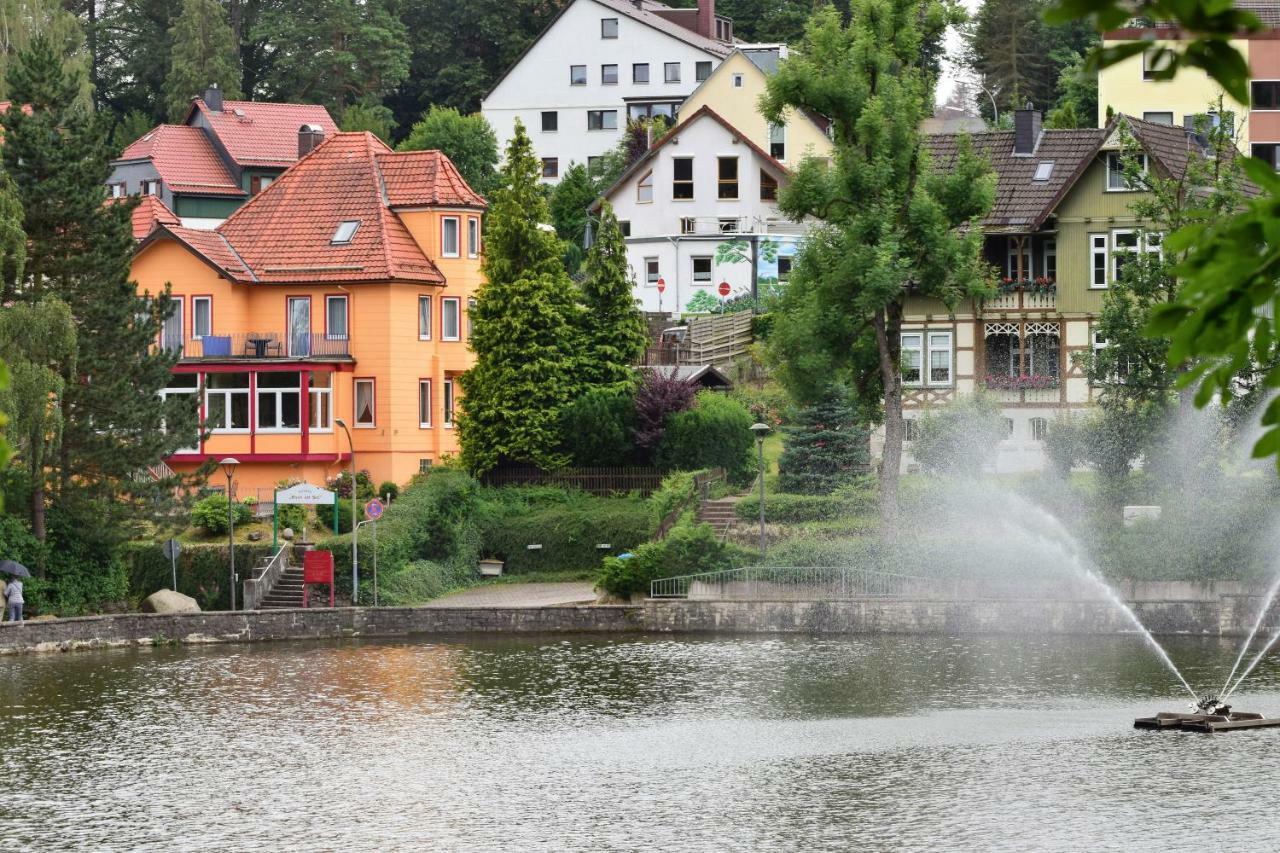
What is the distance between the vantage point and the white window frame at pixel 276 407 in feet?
205

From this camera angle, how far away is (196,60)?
106625 millimetres

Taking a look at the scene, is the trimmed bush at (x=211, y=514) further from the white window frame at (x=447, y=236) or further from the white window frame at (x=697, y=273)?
the white window frame at (x=697, y=273)

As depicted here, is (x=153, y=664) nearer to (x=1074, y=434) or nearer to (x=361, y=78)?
(x=1074, y=434)

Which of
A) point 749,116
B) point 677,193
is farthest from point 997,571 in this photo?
point 749,116

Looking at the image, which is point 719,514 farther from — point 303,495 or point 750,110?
point 750,110

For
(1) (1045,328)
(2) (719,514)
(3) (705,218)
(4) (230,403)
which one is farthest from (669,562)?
(3) (705,218)

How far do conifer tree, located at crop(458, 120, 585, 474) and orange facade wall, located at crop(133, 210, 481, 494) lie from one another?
357 cm

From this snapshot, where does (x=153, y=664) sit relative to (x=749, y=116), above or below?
below

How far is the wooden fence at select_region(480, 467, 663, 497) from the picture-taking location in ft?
194

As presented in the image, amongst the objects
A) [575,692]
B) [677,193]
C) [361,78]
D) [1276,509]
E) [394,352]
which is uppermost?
[361,78]

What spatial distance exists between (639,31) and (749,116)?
14281 mm

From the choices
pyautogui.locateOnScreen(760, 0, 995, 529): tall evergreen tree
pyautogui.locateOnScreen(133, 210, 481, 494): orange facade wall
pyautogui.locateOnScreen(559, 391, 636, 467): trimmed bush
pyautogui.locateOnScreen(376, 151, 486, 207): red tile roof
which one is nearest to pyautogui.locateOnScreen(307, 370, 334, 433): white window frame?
pyautogui.locateOnScreen(133, 210, 481, 494): orange facade wall

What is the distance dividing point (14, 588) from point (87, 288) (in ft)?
24.4

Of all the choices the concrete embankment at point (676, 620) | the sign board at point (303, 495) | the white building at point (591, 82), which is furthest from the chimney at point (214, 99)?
the concrete embankment at point (676, 620)
